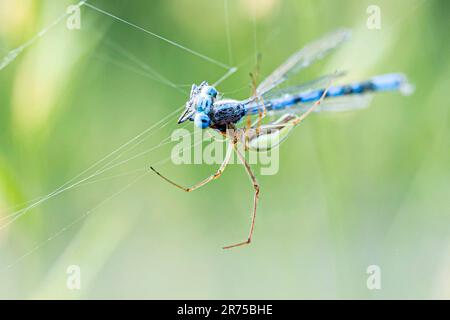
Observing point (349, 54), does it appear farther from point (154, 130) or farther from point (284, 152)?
point (154, 130)

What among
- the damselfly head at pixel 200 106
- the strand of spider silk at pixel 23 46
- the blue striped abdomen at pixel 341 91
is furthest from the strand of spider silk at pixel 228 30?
the strand of spider silk at pixel 23 46

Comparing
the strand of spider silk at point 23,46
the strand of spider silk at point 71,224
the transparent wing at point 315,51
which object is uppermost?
the transparent wing at point 315,51

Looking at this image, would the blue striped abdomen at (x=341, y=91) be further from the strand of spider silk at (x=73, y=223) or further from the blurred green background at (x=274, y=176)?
the strand of spider silk at (x=73, y=223)

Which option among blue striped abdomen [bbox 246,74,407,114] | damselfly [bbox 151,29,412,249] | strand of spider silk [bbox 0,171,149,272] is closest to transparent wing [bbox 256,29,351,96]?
damselfly [bbox 151,29,412,249]

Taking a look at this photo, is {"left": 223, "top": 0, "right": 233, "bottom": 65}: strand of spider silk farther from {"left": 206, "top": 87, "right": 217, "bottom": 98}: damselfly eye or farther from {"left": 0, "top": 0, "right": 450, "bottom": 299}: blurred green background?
{"left": 206, "top": 87, "right": 217, "bottom": 98}: damselfly eye

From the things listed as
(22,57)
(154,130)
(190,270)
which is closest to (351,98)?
(154,130)

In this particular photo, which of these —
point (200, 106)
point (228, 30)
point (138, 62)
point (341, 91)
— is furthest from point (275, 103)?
point (138, 62)
